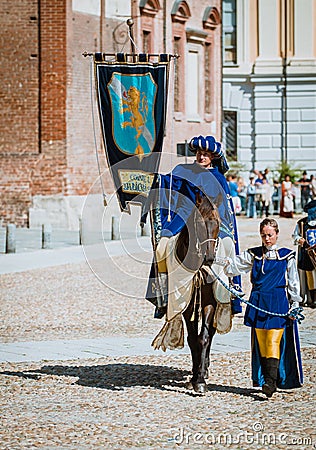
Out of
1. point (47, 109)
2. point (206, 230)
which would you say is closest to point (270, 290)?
point (206, 230)

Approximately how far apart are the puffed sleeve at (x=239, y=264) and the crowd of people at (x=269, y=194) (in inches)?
954

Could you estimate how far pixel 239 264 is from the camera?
813 cm

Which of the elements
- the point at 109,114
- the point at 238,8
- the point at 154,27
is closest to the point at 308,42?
the point at 238,8

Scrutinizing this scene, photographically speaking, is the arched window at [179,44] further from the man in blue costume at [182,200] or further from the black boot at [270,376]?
the black boot at [270,376]

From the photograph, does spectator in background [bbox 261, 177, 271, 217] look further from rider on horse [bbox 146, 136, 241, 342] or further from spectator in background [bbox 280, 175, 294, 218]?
rider on horse [bbox 146, 136, 241, 342]

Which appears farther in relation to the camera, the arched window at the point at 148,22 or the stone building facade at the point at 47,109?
the arched window at the point at 148,22

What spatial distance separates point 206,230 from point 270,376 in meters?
1.23

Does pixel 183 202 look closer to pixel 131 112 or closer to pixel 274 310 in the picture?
pixel 274 310

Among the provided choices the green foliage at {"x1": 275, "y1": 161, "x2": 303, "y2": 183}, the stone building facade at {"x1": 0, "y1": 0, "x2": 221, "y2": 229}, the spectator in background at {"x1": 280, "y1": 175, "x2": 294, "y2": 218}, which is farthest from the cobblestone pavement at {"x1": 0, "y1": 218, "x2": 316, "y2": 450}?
the green foliage at {"x1": 275, "y1": 161, "x2": 303, "y2": 183}

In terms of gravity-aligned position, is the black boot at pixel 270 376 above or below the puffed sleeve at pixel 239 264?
below

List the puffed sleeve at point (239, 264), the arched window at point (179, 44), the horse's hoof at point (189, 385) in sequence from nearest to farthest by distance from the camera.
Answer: the puffed sleeve at point (239, 264) → the horse's hoof at point (189, 385) → the arched window at point (179, 44)

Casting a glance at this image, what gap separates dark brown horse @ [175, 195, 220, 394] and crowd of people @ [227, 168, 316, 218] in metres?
24.1

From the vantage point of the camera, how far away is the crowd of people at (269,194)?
33.7 metres

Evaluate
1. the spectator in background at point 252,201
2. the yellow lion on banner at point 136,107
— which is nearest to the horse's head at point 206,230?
the yellow lion on banner at point 136,107
